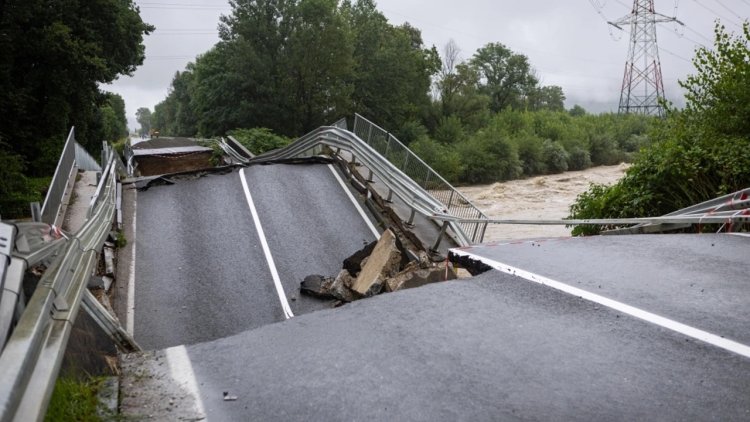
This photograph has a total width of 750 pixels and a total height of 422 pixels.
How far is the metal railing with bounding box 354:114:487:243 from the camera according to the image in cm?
1238

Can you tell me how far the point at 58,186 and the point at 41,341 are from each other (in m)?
9.85

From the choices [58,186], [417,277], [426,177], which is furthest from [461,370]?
[426,177]

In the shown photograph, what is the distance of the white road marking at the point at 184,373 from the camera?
3983mm

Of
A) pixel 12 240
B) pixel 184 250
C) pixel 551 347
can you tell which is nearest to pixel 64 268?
pixel 12 240

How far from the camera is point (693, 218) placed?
8297 millimetres

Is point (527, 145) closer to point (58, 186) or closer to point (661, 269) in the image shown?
point (58, 186)

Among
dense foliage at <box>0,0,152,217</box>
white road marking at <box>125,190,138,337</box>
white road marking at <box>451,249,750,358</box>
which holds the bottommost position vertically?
white road marking at <box>125,190,138,337</box>

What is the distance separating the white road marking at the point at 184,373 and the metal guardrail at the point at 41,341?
2.75 ft

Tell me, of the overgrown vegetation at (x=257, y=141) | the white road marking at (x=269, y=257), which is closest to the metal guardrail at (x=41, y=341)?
the white road marking at (x=269, y=257)

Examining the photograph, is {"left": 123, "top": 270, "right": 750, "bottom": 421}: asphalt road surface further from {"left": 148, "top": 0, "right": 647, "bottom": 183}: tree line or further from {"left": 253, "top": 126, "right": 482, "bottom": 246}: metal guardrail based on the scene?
{"left": 148, "top": 0, "right": 647, "bottom": 183}: tree line

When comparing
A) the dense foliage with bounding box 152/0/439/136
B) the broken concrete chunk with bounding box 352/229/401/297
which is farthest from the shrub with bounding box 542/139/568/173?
the broken concrete chunk with bounding box 352/229/401/297

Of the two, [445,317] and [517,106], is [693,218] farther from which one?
[517,106]

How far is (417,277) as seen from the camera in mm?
8039

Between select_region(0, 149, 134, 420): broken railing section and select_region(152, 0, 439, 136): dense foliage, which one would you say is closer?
select_region(0, 149, 134, 420): broken railing section
